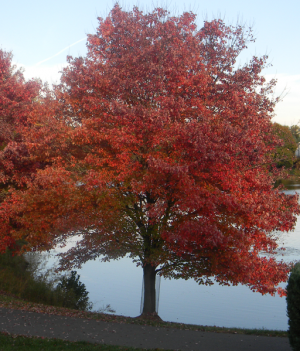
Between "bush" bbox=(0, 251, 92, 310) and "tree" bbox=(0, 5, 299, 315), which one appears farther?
"bush" bbox=(0, 251, 92, 310)

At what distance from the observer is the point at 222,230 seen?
10.9m

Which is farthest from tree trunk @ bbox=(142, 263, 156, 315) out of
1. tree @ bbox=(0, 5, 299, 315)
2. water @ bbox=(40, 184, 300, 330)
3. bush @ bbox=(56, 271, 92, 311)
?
water @ bbox=(40, 184, 300, 330)

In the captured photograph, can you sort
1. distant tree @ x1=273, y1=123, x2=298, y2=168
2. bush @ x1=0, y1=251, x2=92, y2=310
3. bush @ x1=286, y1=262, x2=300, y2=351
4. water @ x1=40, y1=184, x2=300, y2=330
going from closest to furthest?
bush @ x1=286, y1=262, x2=300, y2=351
distant tree @ x1=273, y1=123, x2=298, y2=168
bush @ x1=0, y1=251, x2=92, y2=310
water @ x1=40, y1=184, x2=300, y2=330

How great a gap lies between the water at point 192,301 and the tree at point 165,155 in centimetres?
656

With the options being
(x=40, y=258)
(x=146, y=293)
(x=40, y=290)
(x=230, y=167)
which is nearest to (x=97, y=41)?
(x=230, y=167)

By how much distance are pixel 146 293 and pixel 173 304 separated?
762 centimetres

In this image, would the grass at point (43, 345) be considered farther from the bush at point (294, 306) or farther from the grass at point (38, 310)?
the bush at point (294, 306)

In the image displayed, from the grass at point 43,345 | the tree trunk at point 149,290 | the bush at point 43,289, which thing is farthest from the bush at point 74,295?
the grass at point 43,345

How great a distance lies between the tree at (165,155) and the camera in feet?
35.9

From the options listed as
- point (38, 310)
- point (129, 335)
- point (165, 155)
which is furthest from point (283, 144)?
point (38, 310)

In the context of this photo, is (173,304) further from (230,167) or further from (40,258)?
(230,167)

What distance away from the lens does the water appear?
19.4m

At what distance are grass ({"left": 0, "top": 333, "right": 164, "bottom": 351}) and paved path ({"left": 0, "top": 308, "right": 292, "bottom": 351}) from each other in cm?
46

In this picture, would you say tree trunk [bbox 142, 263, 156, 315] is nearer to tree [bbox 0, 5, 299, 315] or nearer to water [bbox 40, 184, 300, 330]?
tree [bbox 0, 5, 299, 315]
